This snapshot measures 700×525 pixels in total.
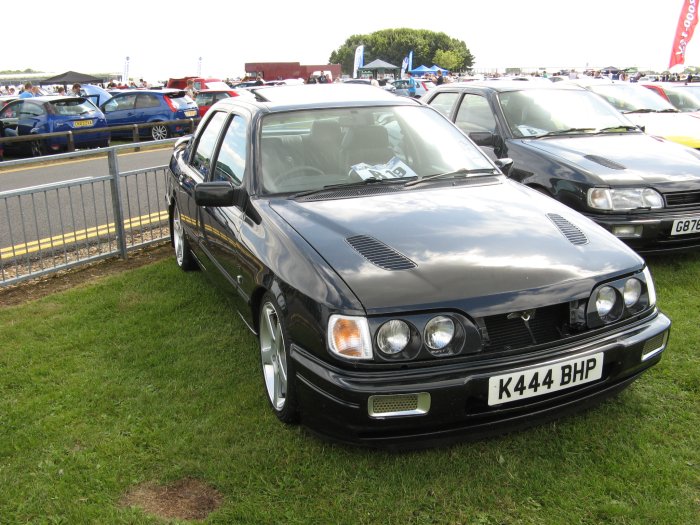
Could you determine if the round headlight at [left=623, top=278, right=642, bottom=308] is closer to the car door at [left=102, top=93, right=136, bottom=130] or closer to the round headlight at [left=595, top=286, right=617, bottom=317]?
the round headlight at [left=595, top=286, right=617, bottom=317]

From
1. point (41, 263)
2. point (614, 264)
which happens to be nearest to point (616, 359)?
point (614, 264)

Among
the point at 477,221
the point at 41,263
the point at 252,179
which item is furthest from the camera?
the point at 41,263

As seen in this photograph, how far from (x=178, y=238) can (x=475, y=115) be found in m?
3.28

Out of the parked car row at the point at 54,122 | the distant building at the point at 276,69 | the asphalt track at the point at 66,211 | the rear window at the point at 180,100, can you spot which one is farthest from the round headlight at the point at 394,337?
the distant building at the point at 276,69

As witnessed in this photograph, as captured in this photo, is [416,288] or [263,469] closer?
[416,288]

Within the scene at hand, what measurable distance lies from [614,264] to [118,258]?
4.91m

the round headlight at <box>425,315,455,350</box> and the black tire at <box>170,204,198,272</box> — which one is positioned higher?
the round headlight at <box>425,315,455,350</box>

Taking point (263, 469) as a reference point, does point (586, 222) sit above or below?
above

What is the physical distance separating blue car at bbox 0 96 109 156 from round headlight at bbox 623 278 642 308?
Answer: 15.4m

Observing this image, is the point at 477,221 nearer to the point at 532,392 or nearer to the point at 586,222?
the point at 586,222

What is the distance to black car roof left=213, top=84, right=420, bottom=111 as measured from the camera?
4.11m

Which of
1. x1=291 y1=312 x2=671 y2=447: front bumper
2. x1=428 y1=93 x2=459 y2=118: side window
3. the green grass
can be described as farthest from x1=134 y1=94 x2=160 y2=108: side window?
x1=291 y1=312 x2=671 y2=447: front bumper

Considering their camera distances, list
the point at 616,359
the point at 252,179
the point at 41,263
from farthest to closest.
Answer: the point at 41,263 < the point at 252,179 < the point at 616,359

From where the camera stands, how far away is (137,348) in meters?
4.16
